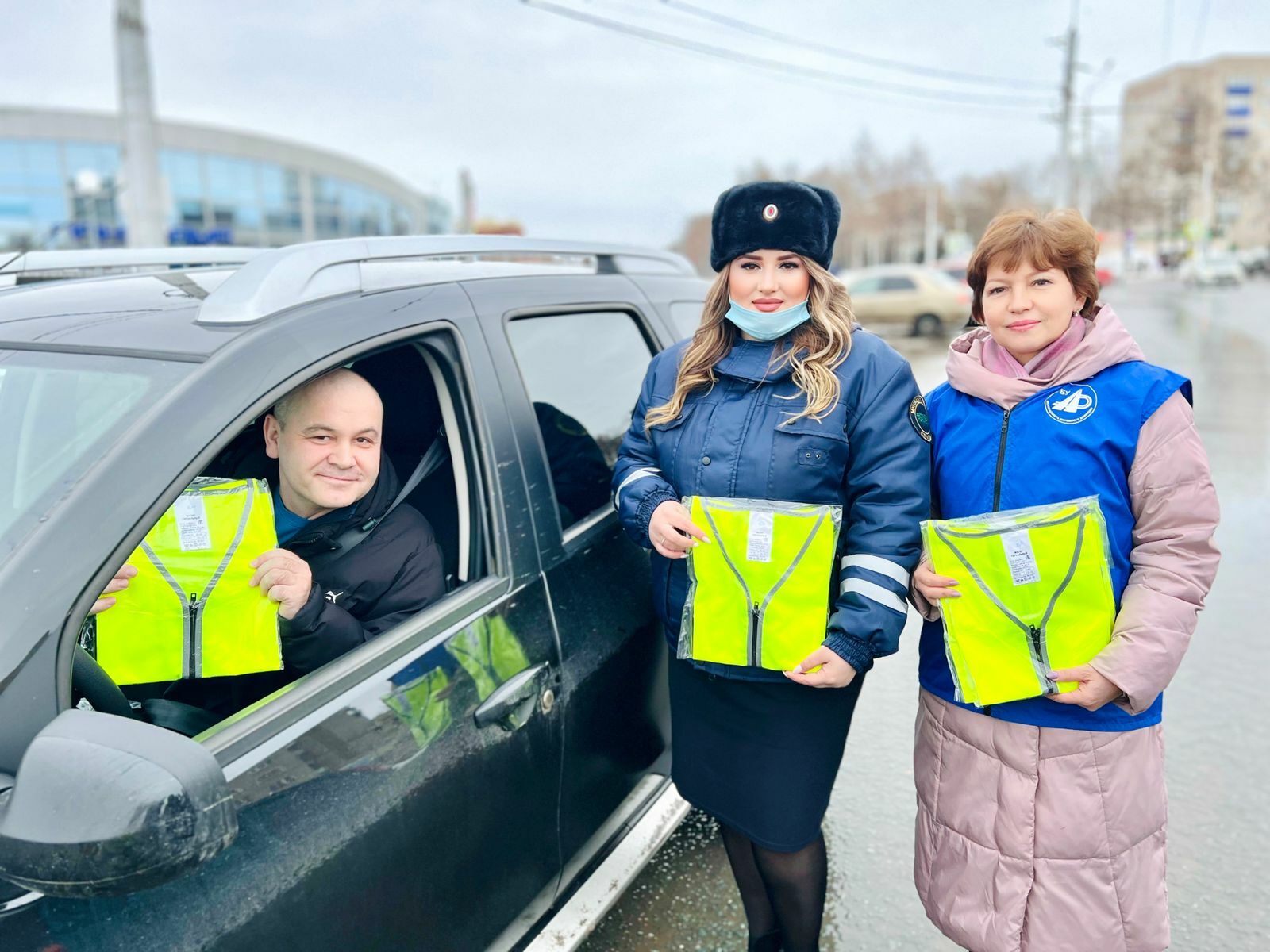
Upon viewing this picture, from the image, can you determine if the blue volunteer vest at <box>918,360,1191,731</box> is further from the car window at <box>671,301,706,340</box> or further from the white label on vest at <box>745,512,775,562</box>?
the car window at <box>671,301,706,340</box>

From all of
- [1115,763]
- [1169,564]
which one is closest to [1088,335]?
[1169,564]

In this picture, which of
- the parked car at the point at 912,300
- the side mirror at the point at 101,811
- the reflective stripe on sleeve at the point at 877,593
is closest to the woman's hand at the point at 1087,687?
the reflective stripe on sleeve at the point at 877,593

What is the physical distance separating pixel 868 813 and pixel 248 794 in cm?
232

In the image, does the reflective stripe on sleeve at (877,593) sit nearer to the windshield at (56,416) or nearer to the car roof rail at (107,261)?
the windshield at (56,416)

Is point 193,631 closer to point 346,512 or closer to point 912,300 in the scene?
point 346,512

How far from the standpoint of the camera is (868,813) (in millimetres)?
3115

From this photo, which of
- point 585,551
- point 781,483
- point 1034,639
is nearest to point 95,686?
point 585,551

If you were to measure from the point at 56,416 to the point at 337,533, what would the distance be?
0.62 metres

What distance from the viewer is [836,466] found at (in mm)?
1938

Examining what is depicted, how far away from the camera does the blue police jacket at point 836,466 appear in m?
1.87

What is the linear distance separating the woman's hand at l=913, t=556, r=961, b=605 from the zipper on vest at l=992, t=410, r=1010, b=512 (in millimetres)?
178

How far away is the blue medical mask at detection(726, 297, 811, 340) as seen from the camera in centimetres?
205

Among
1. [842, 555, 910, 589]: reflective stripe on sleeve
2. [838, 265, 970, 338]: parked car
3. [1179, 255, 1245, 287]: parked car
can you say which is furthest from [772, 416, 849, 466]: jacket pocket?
[1179, 255, 1245, 287]: parked car

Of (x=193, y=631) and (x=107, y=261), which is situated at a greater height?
(x=107, y=261)
